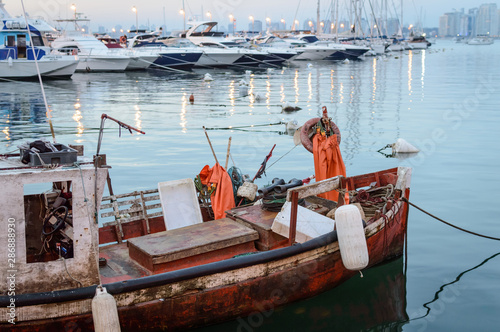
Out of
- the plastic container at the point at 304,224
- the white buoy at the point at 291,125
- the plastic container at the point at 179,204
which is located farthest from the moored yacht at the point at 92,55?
the plastic container at the point at 304,224

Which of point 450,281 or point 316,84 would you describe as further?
point 316,84

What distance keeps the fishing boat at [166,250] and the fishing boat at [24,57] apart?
33626 millimetres

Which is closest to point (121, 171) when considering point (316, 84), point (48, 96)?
point (48, 96)

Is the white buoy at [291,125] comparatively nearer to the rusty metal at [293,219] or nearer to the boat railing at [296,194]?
the boat railing at [296,194]

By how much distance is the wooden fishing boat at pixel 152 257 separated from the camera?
20.0 feet

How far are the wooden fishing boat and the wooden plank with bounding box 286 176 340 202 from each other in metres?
0.02

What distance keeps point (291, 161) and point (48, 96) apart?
21.9 meters

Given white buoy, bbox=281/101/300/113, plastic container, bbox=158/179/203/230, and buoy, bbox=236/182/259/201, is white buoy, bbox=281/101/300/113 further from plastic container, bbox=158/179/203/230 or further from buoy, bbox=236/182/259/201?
plastic container, bbox=158/179/203/230

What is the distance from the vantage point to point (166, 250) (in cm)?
716

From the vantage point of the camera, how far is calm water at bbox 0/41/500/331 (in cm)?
830

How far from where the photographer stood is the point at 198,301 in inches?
268

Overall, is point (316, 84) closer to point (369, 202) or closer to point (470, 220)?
point (470, 220)

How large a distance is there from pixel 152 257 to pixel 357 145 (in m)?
13.6

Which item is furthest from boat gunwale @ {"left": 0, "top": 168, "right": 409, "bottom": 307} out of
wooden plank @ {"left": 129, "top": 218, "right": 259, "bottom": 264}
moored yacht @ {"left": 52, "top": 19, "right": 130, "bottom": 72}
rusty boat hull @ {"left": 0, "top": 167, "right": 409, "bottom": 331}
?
moored yacht @ {"left": 52, "top": 19, "right": 130, "bottom": 72}
